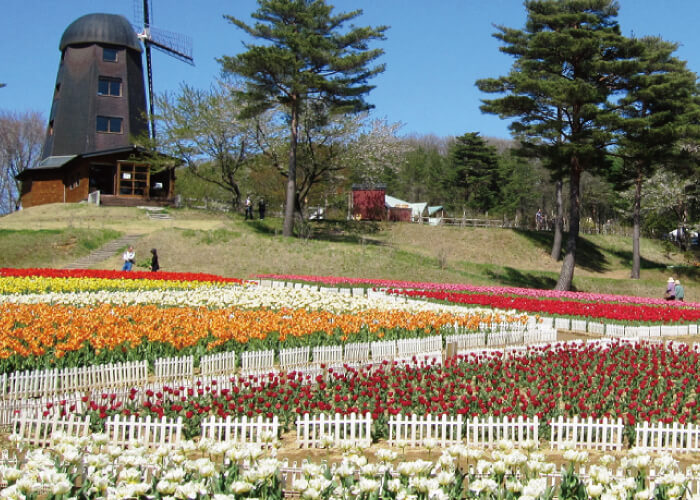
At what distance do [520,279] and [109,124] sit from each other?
2980 centimetres

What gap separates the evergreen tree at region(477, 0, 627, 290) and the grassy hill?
250 inches

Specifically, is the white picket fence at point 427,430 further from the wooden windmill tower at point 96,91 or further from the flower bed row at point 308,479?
the wooden windmill tower at point 96,91

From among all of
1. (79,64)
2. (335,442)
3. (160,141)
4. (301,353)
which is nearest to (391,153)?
(160,141)

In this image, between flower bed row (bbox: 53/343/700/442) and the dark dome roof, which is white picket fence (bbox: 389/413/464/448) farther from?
the dark dome roof

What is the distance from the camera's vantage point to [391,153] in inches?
1940

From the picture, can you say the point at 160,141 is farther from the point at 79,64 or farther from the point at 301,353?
the point at 301,353

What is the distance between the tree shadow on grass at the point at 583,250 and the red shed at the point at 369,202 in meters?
11.0

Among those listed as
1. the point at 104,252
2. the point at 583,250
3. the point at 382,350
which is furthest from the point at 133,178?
the point at 382,350

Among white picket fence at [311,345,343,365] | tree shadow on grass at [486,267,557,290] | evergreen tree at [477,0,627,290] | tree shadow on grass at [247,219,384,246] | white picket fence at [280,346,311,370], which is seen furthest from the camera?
tree shadow on grass at [247,219,384,246]

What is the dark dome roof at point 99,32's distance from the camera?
151 ft

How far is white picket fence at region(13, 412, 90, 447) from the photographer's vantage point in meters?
7.39

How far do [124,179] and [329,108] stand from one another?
1596 centimetres

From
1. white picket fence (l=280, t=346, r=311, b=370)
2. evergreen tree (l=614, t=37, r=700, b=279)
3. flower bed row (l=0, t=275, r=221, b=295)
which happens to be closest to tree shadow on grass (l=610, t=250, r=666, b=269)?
evergreen tree (l=614, t=37, r=700, b=279)

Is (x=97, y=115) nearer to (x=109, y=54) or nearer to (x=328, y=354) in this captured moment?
(x=109, y=54)
